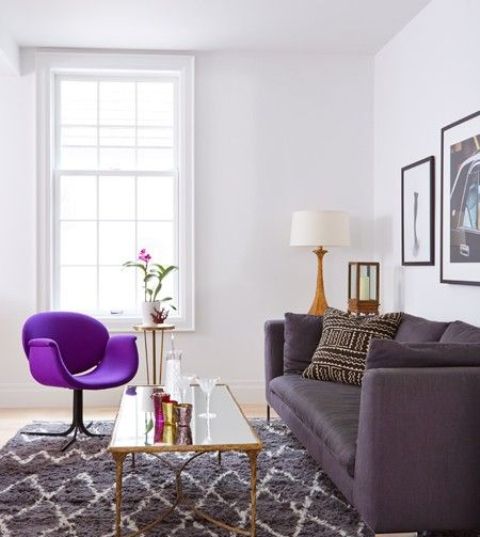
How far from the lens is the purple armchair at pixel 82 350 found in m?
4.73

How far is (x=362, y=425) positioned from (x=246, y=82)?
3.90 m

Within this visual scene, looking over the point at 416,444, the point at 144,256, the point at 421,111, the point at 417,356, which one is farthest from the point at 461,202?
the point at 144,256

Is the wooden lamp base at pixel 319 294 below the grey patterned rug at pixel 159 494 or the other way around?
the other way around

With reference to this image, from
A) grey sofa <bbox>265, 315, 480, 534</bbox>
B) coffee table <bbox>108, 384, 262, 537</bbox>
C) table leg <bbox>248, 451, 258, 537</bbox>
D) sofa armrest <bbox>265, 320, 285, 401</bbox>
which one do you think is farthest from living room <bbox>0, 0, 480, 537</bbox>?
grey sofa <bbox>265, 315, 480, 534</bbox>

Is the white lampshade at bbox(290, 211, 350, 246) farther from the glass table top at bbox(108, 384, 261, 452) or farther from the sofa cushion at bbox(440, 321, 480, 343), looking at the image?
the glass table top at bbox(108, 384, 261, 452)

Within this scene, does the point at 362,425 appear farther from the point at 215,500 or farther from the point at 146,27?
the point at 146,27

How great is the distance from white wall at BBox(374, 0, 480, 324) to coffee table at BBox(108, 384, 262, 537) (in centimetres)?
164

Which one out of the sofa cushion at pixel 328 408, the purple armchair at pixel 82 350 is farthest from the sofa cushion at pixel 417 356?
the purple armchair at pixel 82 350

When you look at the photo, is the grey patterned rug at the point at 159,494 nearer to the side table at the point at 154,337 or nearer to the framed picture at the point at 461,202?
the side table at the point at 154,337

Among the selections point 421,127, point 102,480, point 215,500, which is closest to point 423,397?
point 215,500

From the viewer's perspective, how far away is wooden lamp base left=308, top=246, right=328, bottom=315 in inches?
219

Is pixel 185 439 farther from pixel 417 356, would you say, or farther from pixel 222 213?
pixel 222 213

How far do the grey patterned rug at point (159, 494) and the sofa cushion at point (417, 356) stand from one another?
2.44 ft

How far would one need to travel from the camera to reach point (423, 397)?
2.68m
